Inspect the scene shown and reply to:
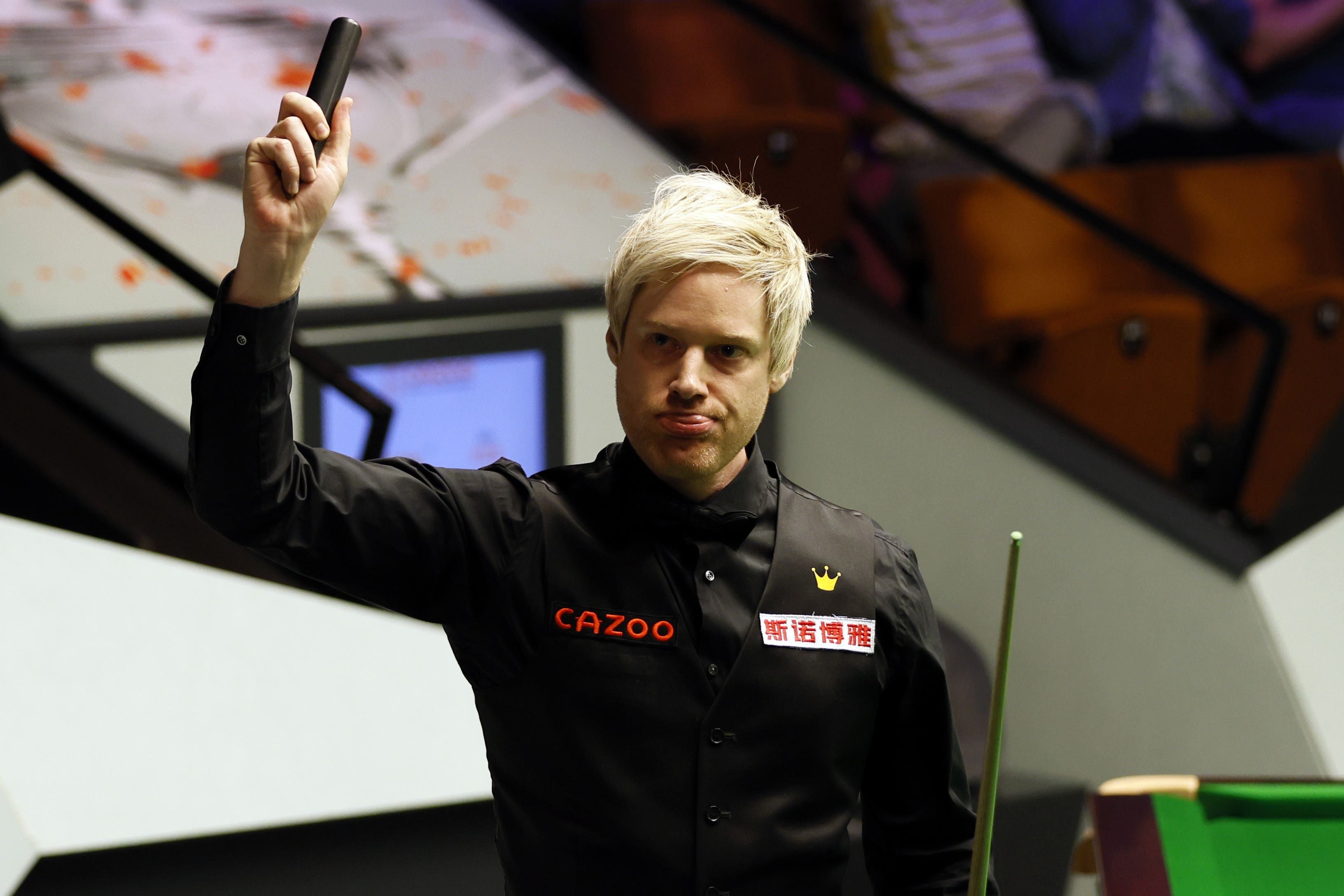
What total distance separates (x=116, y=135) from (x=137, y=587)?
4.62 feet

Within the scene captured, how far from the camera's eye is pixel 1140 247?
353 cm

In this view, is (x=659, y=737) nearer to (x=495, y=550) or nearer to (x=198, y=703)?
(x=495, y=550)

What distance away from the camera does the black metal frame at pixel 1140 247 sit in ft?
11.3

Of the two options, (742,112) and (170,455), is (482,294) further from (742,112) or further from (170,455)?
(742,112)

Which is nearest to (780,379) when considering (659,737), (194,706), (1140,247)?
(659,737)

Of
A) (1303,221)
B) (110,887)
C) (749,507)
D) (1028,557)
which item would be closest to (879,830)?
(749,507)

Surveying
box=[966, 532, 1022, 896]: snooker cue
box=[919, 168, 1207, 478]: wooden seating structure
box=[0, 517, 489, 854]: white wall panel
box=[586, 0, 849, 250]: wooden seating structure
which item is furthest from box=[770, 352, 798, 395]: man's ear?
box=[586, 0, 849, 250]: wooden seating structure

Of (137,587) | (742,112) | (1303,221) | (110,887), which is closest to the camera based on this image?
(110,887)

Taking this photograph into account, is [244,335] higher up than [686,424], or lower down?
higher up

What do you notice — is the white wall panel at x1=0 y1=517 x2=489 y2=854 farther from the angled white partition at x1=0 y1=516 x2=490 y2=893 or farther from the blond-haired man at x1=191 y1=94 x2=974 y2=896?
the blond-haired man at x1=191 y1=94 x2=974 y2=896

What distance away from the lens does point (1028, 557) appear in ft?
11.2

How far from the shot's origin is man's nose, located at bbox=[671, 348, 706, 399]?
3.86 ft

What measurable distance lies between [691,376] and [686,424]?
0.05 m

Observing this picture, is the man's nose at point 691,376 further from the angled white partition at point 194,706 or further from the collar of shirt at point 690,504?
the angled white partition at point 194,706
